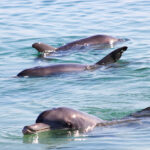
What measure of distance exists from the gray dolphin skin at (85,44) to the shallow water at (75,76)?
38 cm

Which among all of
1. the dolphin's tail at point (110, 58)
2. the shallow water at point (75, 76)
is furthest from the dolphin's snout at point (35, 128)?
the dolphin's tail at point (110, 58)

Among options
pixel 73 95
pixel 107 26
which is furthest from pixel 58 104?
pixel 107 26

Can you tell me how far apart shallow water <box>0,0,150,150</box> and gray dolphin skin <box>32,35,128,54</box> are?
38 cm

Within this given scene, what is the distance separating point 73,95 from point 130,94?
116 cm

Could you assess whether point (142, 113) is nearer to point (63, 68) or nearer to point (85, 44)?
point (63, 68)

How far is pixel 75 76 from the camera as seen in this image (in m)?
13.5

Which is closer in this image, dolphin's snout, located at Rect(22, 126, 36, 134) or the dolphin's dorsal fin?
dolphin's snout, located at Rect(22, 126, 36, 134)

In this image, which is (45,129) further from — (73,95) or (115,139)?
(73,95)

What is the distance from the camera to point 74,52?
1670 cm

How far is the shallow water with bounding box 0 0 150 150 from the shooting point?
8.51 m

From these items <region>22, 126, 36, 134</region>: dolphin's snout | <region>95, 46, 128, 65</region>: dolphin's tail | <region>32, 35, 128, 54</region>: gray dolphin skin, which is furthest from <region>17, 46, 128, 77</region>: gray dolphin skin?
<region>22, 126, 36, 134</region>: dolphin's snout

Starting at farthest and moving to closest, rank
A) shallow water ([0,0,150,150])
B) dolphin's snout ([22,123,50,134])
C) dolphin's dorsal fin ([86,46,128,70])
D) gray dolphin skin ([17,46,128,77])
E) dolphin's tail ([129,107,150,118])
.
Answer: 1. dolphin's dorsal fin ([86,46,128,70])
2. gray dolphin skin ([17,46,128,77])
3. dolphin's tail ([129,107,150,118])
4. shallow water ([0,0,150,150])
5. dolphin's snout ([22,123,50,134])

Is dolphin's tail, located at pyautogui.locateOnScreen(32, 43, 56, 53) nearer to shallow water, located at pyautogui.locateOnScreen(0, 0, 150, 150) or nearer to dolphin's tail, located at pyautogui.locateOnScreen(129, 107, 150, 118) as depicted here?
shallow water, located at pyautogui.locateOnScreen(0, 0, 150, 150)

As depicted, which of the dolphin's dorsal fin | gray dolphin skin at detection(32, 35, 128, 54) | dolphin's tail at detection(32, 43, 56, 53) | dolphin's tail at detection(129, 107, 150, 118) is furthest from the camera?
gray dolphin skin at detection(32, 35, 128, 54)
